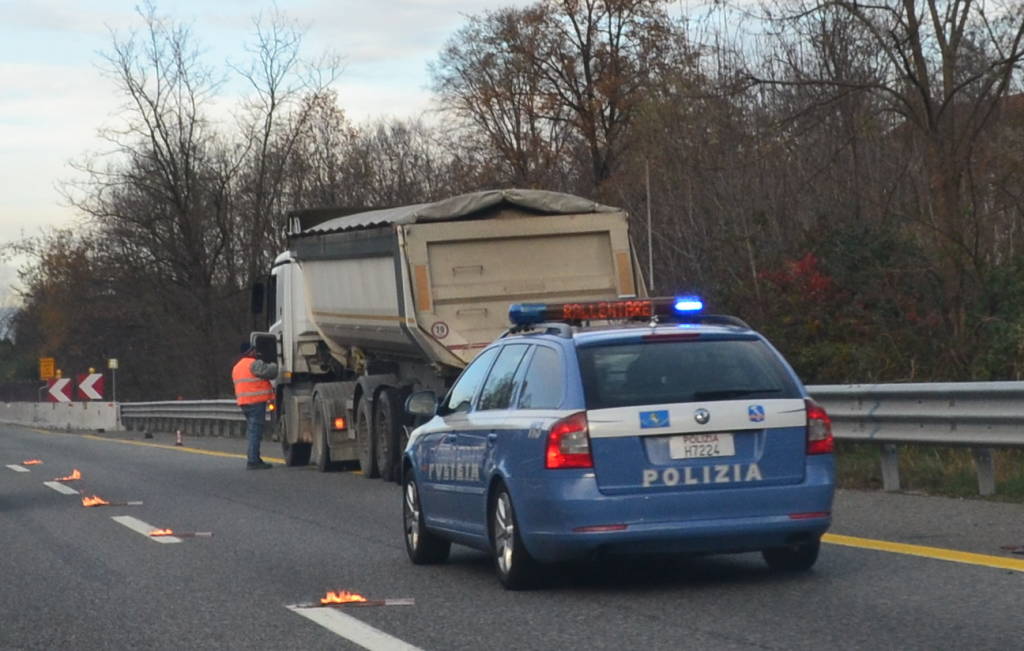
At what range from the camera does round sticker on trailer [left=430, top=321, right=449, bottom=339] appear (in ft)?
55.7

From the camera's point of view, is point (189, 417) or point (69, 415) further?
point (69, 415)

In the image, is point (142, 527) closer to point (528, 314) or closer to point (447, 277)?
point (447, 277)

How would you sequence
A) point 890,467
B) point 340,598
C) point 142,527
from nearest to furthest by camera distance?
point 340,598 < point 142,527 < point 890,467

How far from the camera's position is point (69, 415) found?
50.8 m

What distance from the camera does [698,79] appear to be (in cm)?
2614

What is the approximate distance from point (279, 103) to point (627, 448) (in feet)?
178

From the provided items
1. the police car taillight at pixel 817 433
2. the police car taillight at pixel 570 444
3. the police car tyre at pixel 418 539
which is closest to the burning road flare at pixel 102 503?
the police car tyre at pixel 418 539

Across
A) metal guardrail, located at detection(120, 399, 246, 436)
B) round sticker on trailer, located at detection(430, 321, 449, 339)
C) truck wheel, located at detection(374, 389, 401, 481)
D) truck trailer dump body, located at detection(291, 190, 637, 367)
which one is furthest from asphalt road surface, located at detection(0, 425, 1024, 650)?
metal guardrail, located at detection(120, 399, 246, 436)

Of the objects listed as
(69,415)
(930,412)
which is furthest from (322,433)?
(69,415)

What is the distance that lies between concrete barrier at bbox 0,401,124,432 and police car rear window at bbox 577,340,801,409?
39209mm

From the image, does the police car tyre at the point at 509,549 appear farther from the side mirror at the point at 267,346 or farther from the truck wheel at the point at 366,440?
the side mirror at the point at 267,346

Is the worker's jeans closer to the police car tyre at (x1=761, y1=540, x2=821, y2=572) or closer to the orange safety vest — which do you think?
the orange safety vest

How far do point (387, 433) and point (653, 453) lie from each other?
10444 millimetres

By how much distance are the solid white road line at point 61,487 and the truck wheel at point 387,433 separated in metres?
3.20
